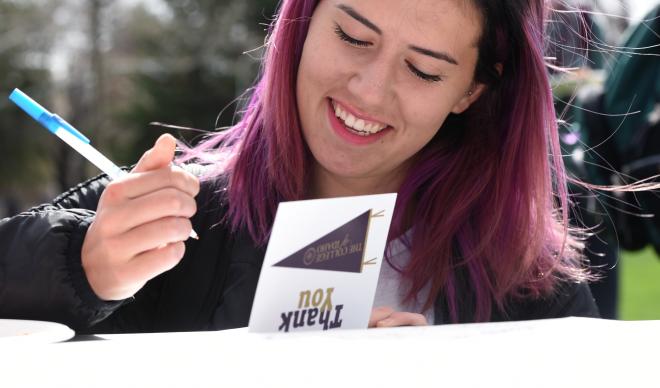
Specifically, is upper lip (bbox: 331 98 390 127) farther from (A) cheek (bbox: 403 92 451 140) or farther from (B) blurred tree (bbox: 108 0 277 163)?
(B) blurred tree (bbox: 108 0 277 163)

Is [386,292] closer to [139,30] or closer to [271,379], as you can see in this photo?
[271,379]

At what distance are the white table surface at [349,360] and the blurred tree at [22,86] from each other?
736 inches

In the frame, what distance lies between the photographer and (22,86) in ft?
60.5

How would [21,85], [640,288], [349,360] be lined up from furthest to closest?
[21,85]
[640,288]
[349,360]

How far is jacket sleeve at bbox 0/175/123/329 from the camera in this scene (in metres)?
1.16

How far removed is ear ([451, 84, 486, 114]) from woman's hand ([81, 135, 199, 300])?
0.84 m

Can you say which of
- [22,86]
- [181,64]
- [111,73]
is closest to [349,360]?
[22,86]

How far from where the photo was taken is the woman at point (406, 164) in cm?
153

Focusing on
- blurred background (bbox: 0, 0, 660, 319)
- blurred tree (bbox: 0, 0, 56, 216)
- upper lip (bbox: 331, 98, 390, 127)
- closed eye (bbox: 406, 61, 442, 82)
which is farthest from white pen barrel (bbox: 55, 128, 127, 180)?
blurred tree (bbox: 0, 0, 56, 216)

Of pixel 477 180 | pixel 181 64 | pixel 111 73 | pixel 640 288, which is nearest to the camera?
pixel 477 180

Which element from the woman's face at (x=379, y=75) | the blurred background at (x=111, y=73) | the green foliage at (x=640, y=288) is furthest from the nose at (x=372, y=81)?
the blurred background at (x=111, y=73)

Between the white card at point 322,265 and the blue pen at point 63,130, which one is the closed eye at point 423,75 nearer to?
the white card at point 322,265

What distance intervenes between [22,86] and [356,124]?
18.3 metres

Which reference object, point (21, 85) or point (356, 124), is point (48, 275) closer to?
point (356, 124)
